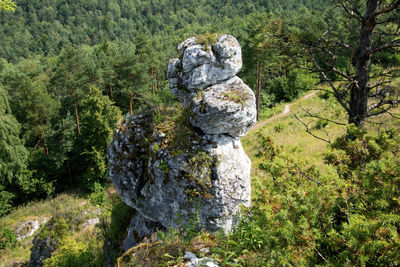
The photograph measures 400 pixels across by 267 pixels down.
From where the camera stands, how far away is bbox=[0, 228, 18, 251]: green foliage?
1853 cm

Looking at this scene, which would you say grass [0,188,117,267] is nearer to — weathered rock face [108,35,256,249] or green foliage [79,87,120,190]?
green foliage [79,87,120,190]

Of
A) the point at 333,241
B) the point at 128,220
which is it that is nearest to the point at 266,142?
the point at 333,241

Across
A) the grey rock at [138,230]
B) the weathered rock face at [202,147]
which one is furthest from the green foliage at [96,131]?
the weathered rock face at [202,147]

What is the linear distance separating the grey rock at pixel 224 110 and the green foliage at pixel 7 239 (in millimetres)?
19811

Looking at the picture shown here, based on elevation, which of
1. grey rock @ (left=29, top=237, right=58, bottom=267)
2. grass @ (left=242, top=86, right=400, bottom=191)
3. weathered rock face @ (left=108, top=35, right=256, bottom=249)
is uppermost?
weathered rock face @ (left=108, top=35, right=256, bottom=249)

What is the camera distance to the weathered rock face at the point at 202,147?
6.72 meters

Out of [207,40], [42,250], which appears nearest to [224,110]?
[207,40]

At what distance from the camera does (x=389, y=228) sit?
284 centimetres

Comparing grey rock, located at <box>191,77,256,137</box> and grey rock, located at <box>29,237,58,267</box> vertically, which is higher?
grey rock, located at <box>191,77,256,137</box>

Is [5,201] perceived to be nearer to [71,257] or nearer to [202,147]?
[71,257]

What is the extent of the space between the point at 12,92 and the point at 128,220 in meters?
31.3

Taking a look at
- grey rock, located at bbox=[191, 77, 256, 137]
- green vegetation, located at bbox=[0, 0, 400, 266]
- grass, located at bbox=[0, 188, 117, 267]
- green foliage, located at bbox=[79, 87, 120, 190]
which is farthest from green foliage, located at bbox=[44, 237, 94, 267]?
green foliage, located at bbox=[79, 87, 120, 190]

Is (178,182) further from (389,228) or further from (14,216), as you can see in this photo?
(14,216)

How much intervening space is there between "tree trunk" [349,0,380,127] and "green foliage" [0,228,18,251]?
75.2 ft
